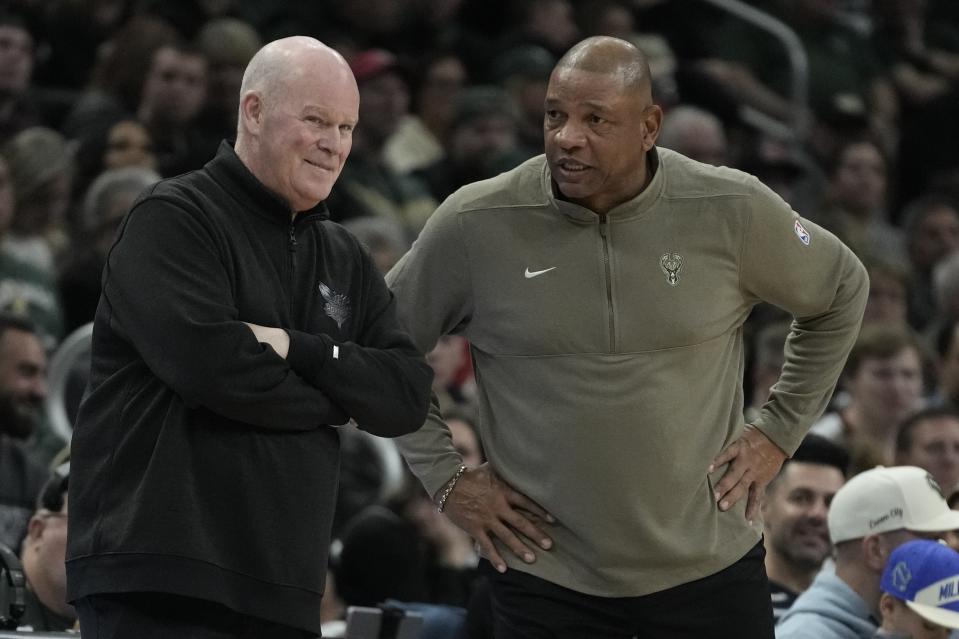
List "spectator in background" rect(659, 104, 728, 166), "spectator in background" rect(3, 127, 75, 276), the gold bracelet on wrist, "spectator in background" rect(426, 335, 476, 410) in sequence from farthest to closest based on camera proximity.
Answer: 1. "spectator in background" rect(659, 104, 728, 166)
2. "spectator in background" rect(426, 335, 476, 410)
3. "spectator in background" rect(3, 127, 75, 276)
4. the gold bracelet on wrist

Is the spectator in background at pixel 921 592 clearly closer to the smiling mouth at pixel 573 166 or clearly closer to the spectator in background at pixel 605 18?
the smiling mouth at pixel 573 166

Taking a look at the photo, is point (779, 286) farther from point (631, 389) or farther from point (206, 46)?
point (206, 46)

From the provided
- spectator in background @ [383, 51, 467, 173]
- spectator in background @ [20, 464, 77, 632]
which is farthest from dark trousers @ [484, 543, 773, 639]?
spectator in background @ [383, 51, 467, 173]

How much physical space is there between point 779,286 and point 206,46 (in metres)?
5.52

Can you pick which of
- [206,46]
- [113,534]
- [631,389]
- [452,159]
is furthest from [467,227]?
[452,159]

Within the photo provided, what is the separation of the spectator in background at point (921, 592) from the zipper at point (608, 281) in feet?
5.83

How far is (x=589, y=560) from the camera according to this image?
3877 mm

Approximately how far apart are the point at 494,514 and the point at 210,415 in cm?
87

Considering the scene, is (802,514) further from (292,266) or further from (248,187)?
(248,187)

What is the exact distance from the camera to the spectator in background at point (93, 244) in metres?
7.61

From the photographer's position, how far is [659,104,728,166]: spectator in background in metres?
10.2

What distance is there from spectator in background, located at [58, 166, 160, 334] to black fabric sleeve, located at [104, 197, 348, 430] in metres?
4.25

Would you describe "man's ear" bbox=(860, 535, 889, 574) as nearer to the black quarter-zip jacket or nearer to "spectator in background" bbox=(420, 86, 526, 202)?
the black quarter-zip jacket

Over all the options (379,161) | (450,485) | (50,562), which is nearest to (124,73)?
(379,161)
